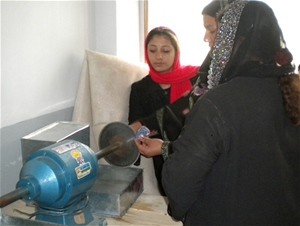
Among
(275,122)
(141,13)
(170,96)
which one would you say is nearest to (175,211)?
(275,122)

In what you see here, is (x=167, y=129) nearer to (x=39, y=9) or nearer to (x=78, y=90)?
(x=78, y=90)

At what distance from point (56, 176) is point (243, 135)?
1.61 ft

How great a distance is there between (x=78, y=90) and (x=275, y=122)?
4.59 feet

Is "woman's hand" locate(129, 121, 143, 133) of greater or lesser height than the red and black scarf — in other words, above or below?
below

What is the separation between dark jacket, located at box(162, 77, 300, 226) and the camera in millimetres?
934

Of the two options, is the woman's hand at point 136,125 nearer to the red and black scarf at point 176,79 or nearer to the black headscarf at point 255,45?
the red and black scarf at point 176,79

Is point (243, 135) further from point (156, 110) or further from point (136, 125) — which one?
point (156, 110)

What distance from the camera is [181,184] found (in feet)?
3.21

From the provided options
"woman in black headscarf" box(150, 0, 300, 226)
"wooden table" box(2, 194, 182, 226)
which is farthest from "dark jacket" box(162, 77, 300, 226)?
"wooden table" box(2, 194, 182, 226)

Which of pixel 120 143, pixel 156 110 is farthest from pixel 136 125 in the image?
pixel 120 143

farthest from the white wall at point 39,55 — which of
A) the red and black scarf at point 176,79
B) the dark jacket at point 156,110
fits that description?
the red and black scarf at point 176,79

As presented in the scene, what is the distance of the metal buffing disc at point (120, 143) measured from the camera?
1.42 meters

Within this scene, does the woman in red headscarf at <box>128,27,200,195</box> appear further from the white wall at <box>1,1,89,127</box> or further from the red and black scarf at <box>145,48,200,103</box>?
the white wall at <box>1,1,89,127</box>

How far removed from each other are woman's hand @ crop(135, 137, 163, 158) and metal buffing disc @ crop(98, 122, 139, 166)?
53 millimetres
